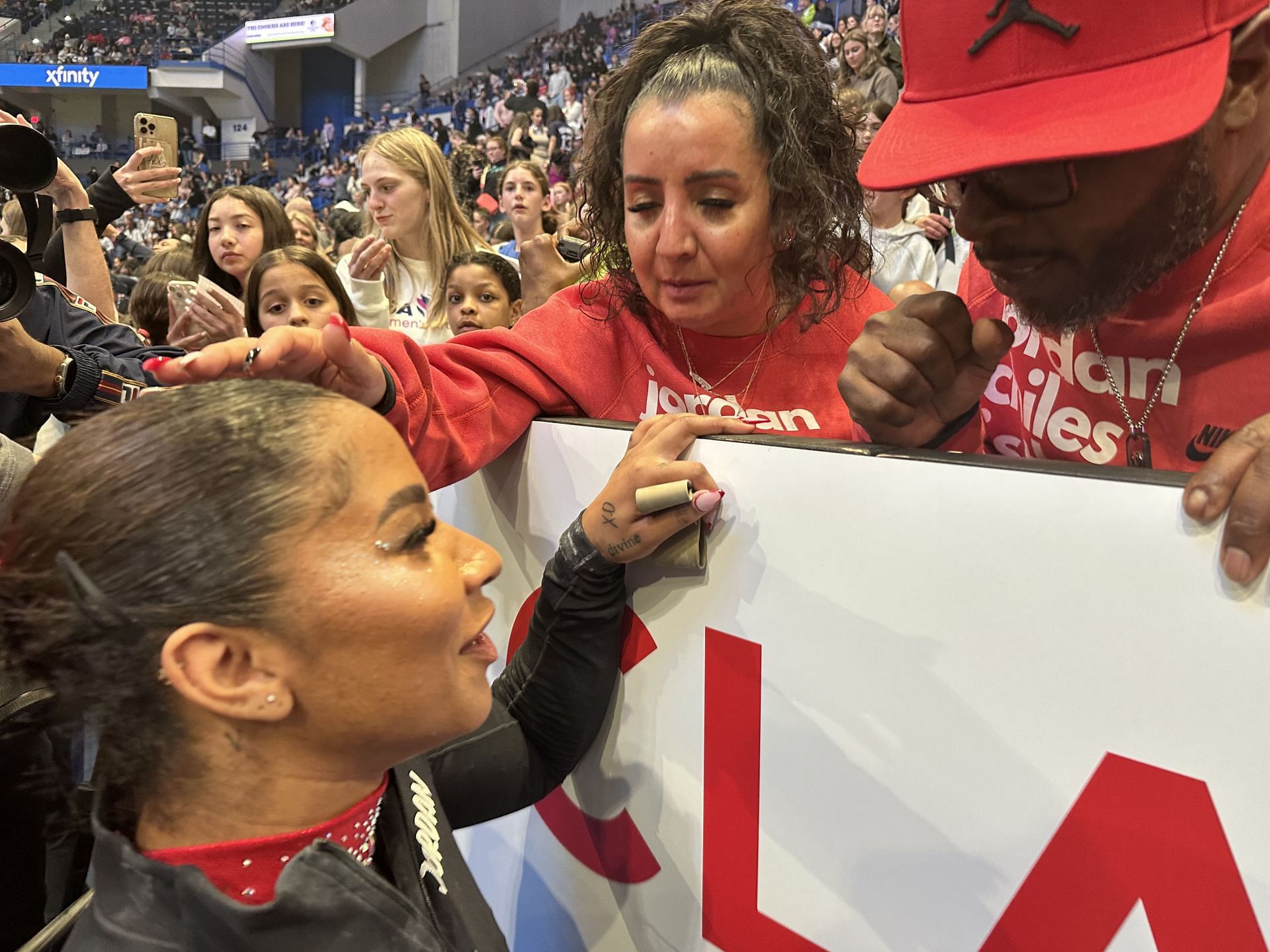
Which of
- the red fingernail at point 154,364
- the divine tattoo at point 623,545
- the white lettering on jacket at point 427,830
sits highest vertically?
the red fingernail at point 154,364

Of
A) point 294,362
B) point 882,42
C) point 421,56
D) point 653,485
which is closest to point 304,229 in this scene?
point 882,42

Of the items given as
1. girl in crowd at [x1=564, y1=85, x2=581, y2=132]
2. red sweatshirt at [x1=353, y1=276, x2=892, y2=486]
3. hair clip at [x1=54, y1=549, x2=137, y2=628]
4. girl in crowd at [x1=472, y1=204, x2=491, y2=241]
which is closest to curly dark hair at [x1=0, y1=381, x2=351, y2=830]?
hair clip at [x1=54, y1=549, x2=137, y2=628]

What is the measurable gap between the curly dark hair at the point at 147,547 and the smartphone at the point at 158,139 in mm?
2141

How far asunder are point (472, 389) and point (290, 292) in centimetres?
149

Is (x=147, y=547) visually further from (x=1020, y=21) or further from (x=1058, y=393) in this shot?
(x=1058, y=393)

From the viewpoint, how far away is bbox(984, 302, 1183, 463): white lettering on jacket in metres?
0.91

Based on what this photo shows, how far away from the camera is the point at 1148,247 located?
816 millimetres

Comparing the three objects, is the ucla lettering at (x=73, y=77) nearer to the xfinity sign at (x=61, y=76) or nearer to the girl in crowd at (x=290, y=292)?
the xfinity sign at (x=61, y=76)

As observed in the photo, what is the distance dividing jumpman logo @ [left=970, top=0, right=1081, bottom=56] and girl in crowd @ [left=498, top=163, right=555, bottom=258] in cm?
318

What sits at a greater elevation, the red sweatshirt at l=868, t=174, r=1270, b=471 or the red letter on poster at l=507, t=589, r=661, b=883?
the red sweatshirt at l=868, t=174, r=1270, b=471

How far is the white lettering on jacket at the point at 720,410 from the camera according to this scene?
1154 millimetres

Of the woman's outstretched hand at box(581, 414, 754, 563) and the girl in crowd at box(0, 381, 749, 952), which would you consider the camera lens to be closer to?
the girl in crowd at box(0, 381, 749, 952)

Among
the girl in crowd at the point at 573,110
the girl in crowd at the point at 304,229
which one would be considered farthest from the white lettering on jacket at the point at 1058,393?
the girl in crowd at the point at 573,110

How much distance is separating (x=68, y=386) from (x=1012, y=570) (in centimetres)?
120
